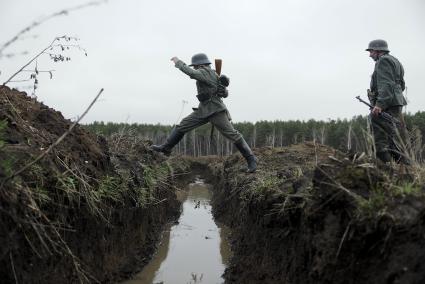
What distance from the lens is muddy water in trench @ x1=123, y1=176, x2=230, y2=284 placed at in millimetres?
6469

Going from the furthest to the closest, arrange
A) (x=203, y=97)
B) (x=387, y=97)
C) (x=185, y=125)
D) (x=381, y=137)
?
1. (x=185, y=125)
2. (x=203, y=97)
3. (x=381, y=137)
4. (x=387, y=97)

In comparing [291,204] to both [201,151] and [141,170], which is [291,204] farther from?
[201,151]

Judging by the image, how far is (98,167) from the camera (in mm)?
5969

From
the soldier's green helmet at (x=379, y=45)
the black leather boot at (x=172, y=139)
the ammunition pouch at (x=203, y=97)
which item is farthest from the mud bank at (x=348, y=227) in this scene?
the black leather boot at (x=172, y=139)

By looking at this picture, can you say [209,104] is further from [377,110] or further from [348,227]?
[348,227]

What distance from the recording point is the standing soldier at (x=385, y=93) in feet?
20.9

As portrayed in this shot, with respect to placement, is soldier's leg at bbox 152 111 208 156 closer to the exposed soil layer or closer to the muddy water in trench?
the exposed soil layer

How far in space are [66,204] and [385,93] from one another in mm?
4305

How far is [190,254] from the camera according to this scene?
7.81 meters

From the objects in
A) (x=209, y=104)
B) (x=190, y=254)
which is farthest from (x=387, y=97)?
(x=190, y=254)

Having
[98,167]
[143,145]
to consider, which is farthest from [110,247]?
[143,145]

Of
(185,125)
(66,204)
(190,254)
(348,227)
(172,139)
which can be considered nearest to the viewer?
(348,227)

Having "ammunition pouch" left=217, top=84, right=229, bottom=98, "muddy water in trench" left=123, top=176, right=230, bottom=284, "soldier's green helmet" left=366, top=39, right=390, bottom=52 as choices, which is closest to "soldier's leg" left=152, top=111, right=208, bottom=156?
"ammunition pouch" left=217, top=84, right=229, bottom=98

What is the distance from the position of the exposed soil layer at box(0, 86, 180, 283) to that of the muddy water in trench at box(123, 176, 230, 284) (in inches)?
11.0
